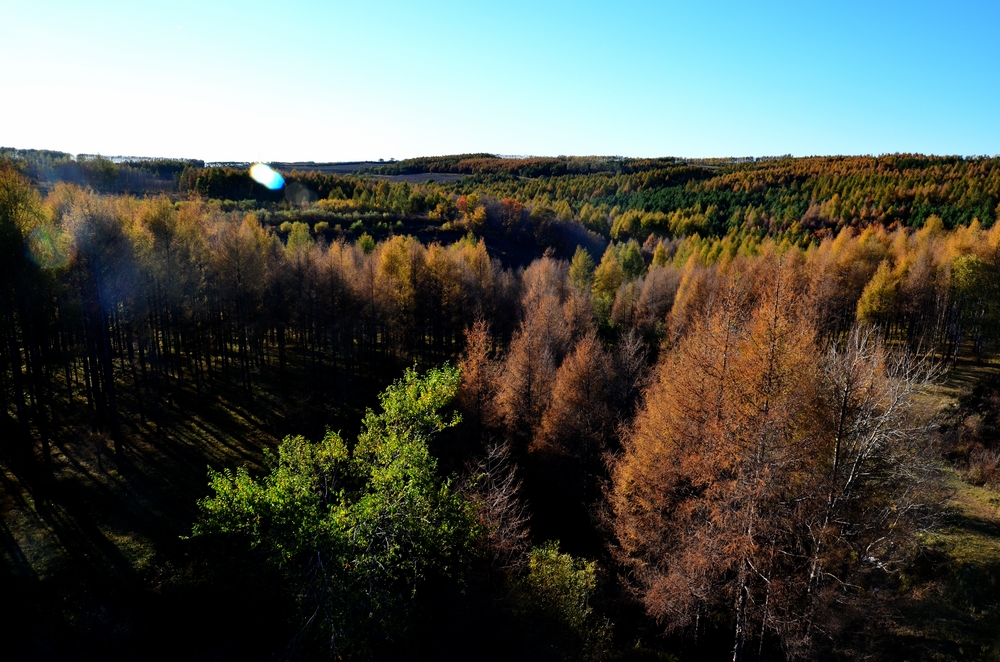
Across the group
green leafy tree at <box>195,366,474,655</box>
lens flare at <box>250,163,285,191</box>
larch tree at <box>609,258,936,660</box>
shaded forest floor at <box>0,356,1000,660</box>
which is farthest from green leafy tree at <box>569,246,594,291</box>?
lens flare at <box>250,163,285,191</box>

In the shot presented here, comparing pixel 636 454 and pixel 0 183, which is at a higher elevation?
pixel 0 183

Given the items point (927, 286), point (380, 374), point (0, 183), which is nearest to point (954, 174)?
point (927, 286)

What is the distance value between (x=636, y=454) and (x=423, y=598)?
883 cm

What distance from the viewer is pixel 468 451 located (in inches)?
995

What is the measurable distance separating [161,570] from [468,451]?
13.3m

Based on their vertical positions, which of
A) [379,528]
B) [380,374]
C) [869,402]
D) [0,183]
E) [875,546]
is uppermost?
[0,183]

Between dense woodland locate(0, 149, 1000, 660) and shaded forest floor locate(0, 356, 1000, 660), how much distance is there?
13 cm

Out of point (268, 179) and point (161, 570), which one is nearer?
point (161, 570)

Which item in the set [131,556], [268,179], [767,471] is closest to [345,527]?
[767,471]

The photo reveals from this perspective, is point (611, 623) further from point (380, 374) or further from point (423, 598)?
point (380, 374)

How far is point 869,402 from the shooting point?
1391cm

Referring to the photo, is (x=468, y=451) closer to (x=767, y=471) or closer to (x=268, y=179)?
(x=767, y=471)

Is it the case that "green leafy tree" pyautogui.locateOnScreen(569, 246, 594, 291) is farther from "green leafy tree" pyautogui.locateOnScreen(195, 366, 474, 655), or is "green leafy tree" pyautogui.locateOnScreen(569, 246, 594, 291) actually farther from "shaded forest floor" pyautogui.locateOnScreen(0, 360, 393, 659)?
"green leafy tree" pyautogui.locateOnScreen(195, 366, 474, 655)

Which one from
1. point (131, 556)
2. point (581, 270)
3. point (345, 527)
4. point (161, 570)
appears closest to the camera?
point (345, 527)
